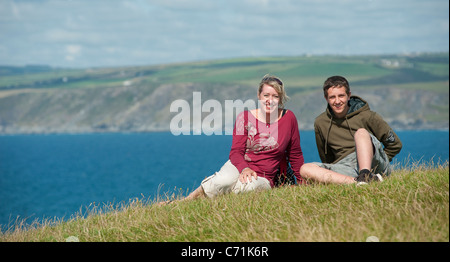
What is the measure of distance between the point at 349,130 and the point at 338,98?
0.57 metres

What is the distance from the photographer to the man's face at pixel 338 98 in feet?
27.7

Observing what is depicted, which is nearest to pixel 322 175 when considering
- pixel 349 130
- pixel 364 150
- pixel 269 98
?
pixel 364 150

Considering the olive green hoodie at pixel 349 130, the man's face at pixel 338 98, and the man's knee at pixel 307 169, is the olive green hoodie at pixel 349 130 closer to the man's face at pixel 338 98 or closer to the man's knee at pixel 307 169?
the man's face at pixel 338 98

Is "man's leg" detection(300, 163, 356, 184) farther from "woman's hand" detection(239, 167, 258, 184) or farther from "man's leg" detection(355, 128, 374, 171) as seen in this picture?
"woman's hand" detection(239, 167, 258, 184)

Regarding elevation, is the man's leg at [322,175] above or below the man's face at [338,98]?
below

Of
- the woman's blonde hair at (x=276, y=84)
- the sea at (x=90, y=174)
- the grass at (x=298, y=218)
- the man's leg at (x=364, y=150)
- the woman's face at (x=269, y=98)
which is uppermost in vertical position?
the woman's blonde hair at (x=276, y=84)

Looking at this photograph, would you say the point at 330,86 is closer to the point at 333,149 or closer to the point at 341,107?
the point at 341,107

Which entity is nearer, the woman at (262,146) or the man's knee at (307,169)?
the man's knee at (307,169)

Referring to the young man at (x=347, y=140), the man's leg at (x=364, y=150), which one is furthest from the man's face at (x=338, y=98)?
the man's leg at (x=364, y=150)

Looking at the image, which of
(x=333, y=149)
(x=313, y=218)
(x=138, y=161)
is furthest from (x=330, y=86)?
(x=138, y=161)

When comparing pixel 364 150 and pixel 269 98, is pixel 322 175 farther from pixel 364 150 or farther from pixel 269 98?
pixel 269 98

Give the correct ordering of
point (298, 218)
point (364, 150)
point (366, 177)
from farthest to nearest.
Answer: point (364, 150) < point (366, 177) < point (298, 218)

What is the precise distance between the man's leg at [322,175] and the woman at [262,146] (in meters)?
0.27

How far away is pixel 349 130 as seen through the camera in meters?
8.65
